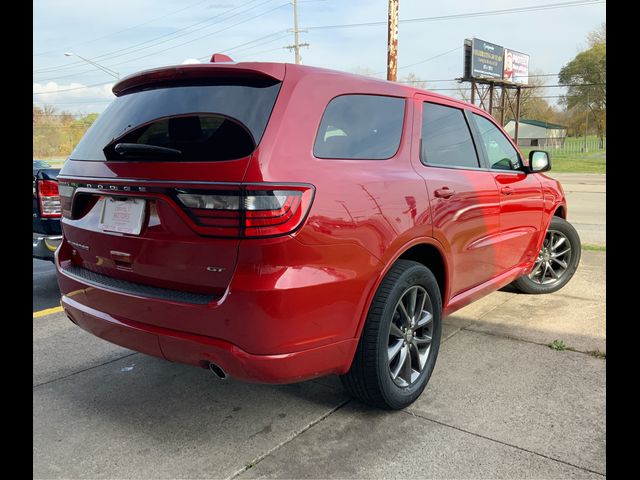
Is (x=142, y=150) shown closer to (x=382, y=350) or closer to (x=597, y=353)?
(x=382, y=350)

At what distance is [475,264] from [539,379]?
826 mm

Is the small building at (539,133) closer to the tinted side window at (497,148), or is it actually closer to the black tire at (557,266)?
the black tire at (557,266)

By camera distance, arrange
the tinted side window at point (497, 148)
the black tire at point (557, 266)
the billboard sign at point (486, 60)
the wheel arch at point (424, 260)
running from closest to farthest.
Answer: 1. the wheel arch at point (424, 260)
2. the tinted side window at point (497, 148)
3. the black tire at point (557, 266)
4. the billboard sign at point (486, 60)

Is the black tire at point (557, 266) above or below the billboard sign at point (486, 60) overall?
below

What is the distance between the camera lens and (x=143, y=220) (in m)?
2.46

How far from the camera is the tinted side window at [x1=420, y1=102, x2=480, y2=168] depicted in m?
3.28

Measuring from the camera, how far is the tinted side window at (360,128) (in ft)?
8.34

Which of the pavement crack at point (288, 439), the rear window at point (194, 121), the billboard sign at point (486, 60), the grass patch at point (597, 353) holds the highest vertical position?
the billboard sign at point (486, 60)

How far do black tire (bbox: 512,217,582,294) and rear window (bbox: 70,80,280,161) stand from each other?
3.64 m

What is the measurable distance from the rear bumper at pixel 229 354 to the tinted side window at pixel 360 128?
2.98 ft

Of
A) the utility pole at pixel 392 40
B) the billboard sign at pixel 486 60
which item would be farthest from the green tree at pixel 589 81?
the utility pole at pixel 392 40

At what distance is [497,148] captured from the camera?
4203 millimetres

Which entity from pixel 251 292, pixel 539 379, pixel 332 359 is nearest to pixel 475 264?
pixel 539 379
